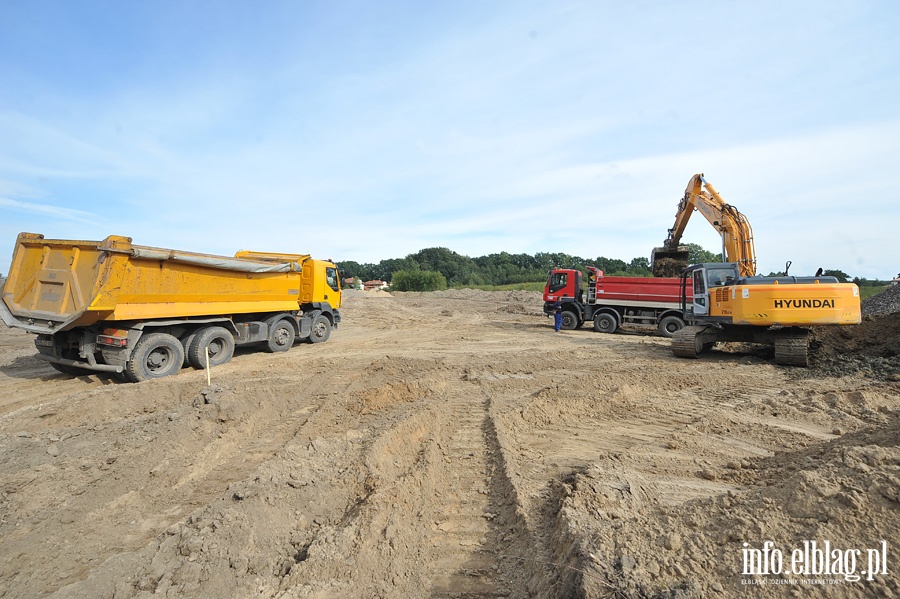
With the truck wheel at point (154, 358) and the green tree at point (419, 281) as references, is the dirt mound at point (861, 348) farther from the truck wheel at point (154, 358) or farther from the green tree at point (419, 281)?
the green tree at point (419, 281)

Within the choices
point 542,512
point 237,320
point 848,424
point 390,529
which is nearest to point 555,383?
point 848,424

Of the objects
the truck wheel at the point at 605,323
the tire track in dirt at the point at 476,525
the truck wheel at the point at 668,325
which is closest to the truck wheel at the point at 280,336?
the tire track in dirt at the point at 476,525

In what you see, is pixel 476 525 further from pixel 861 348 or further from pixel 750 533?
pixel 861 348

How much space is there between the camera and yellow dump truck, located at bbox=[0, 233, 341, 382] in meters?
8.88

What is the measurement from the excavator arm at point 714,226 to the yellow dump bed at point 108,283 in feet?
42.4

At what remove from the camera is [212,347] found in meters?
11.5

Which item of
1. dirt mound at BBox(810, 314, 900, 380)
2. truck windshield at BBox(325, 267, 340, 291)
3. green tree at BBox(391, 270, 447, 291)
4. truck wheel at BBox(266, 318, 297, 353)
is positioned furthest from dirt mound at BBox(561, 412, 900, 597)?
Answer: green tree at BBox(391, 270, 447, 291)

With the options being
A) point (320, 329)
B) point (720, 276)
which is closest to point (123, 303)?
point (320, 329)

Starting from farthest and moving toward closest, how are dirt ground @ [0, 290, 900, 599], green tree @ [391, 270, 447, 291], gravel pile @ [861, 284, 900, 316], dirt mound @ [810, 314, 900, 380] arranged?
1. green tree @ [391, 270, 447, 291]
2. gravel pile @ [861, 284, 900, 316]
3. dirt mound @ [810, 314, 900, 380]
4. dirt ground @ [0, 290, 900, 599]

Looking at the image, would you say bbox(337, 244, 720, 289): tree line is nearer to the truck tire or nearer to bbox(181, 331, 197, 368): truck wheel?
the truck tire

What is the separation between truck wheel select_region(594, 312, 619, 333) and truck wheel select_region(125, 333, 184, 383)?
46.5 ft

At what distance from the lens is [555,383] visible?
8.82 m

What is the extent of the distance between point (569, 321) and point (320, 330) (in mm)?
9748

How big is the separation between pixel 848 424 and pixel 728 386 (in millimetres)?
2388
